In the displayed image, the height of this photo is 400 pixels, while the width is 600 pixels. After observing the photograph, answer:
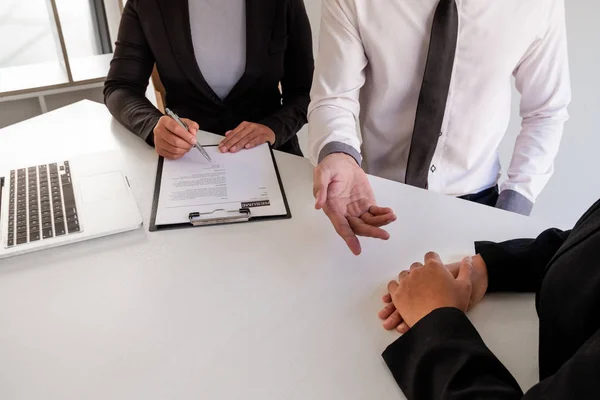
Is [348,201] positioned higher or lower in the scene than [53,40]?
lower

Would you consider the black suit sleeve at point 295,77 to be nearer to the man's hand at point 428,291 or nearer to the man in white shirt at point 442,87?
the man in white shirt at point 442,87

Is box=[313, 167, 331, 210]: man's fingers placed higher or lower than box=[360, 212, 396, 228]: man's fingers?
higher

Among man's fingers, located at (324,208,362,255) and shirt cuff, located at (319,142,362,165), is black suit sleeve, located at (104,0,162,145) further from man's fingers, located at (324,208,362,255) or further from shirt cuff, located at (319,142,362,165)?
man's fingers, located at (324,208,362,255)

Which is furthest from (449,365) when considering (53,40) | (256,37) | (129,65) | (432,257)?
(53,40)

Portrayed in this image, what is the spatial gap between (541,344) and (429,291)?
0.49ft

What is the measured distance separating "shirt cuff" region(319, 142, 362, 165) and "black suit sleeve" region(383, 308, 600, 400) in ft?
1.38

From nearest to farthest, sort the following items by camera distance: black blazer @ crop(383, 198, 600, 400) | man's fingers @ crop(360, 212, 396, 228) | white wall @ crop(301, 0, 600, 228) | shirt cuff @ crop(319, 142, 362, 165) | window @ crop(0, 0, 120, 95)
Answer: black blazer @ crop(383, 198, 600, 400) → man's fingers @ crop(360, 212, 396, 228) → shirt cuff @ crop(319, 142, 362, 165) → white wall @ crop(301, 0, 600, 228) → window @ crop(0, 0, 120, 95)

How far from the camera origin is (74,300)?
2.40 ft

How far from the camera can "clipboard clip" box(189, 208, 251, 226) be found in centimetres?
89

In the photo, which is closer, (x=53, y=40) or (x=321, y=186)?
(x=321, y=186)

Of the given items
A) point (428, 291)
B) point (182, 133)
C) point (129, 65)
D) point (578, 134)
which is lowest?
point (578, 134)

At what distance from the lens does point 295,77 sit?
151cm

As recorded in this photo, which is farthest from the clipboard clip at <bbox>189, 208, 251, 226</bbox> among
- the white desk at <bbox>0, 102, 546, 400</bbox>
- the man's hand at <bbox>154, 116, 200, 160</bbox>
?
the man's hand at <bbox>154, 116, 200, 160</bbox>

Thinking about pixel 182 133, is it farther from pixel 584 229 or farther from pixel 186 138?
pixel 584 229
